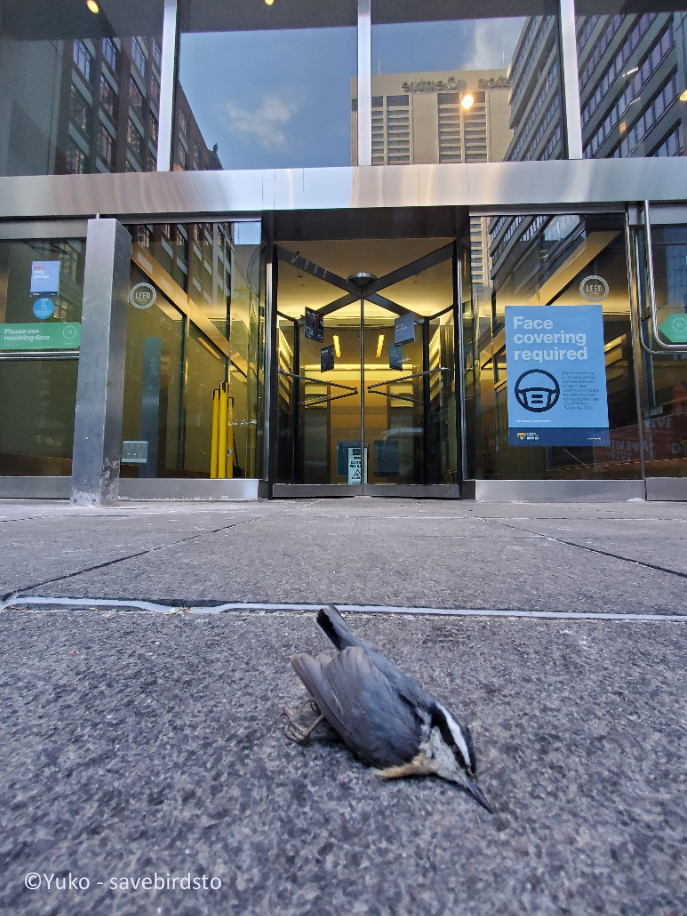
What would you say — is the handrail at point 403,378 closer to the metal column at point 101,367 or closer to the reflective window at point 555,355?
the reflective window at point 555,355

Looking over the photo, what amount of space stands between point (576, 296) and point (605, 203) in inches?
39.7

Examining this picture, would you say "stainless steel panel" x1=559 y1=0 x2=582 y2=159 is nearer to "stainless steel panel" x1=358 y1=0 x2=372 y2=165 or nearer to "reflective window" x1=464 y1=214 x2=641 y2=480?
"reflective window" x1=464 y1=214 x2=641 y2=480

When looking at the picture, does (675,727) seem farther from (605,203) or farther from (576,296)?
(605,203)

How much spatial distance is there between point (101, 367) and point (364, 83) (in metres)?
4.50

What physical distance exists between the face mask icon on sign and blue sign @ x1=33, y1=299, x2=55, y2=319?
5307 millimetres

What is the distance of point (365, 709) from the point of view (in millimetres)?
527

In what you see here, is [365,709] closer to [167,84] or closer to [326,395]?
[167,84]

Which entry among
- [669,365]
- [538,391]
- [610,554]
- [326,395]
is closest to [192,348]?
[326,395]

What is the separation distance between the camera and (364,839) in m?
0.42

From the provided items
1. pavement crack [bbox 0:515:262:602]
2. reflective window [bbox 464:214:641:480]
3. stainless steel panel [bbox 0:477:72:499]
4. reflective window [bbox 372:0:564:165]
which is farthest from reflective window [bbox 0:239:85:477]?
reflective window [bbox 464:214:641:480]

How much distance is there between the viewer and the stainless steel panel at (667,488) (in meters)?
5.39

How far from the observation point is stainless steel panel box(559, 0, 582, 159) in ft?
18.7

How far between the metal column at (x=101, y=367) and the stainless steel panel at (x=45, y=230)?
1.69ft

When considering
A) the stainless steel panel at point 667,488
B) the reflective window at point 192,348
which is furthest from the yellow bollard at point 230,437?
the stainless steel panel at point 667,488
